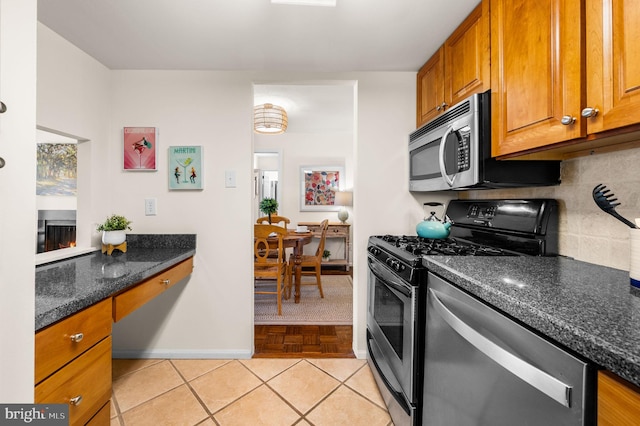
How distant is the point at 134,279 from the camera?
130 centimetres

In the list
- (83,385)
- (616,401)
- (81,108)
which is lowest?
(83,385)

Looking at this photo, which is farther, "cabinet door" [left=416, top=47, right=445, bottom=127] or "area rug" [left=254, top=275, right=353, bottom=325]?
"area rug" [left=254, top=275, right=353, bottom=325]

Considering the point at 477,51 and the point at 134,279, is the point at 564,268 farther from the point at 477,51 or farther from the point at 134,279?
the point at 134,279

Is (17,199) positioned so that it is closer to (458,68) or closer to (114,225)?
(114,225)

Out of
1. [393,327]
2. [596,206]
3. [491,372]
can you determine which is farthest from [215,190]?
[596,206]

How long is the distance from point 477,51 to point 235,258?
1929mm

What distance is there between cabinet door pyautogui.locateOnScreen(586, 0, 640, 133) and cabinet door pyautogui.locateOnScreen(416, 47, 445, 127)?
0.88 meters

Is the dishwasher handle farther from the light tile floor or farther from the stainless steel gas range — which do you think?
the light tile floor

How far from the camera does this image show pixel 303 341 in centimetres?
231

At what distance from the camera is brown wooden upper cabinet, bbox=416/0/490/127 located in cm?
133

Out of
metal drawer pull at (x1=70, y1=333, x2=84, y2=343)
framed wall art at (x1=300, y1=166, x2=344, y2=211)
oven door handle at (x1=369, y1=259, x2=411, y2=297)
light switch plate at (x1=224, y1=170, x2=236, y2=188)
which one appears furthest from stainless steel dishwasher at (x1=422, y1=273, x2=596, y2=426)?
framed wall art at (x1=300, y1=166, x2=344, y2=211)

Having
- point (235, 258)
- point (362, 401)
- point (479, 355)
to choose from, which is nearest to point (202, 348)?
point (235, 258)

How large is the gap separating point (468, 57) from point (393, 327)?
4.81 ft

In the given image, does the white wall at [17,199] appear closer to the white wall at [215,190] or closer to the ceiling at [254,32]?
the ceiling at [254,32]
